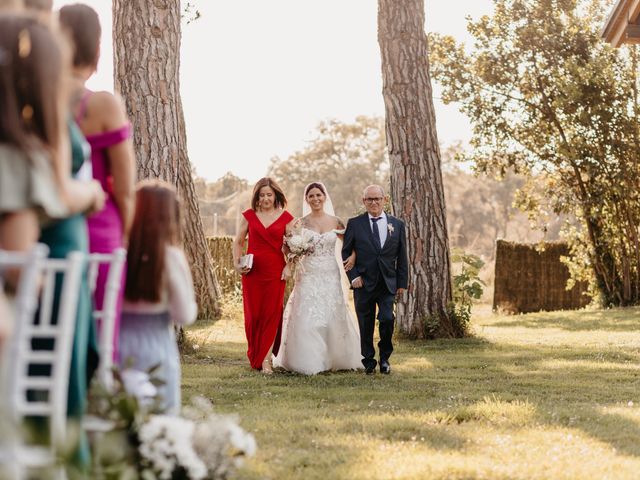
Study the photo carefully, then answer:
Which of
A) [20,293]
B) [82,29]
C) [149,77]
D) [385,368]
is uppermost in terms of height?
[149,77]

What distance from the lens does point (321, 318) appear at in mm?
10805

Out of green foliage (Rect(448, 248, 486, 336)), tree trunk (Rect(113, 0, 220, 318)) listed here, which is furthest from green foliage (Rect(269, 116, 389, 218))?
tree trunk (Rect(113, 0, 220, 318))

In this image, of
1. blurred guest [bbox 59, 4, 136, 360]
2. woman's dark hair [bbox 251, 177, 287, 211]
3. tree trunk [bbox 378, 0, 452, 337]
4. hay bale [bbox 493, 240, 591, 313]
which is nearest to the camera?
blurred guest [bbox 59, 4, 136, 360]

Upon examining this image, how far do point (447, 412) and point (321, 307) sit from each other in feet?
11.3

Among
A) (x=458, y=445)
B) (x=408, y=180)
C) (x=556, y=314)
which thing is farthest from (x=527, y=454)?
(x=556, y=314)

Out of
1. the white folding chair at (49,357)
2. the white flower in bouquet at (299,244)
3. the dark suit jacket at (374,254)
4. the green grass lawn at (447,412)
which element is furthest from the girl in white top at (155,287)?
the white flower in bouquet at (299,244)

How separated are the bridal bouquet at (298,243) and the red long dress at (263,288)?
18cm

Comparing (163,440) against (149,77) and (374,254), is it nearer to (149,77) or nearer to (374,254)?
(374,254)

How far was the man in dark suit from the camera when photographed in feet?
33.9

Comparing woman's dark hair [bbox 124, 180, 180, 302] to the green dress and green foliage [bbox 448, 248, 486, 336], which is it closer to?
the green dress

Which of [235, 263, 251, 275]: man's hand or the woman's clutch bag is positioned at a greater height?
the woman's clutch bag

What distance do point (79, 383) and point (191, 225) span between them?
51.4ft

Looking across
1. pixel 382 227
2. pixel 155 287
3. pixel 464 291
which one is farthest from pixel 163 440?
pixel 464 291

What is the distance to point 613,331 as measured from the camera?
16203 mm
